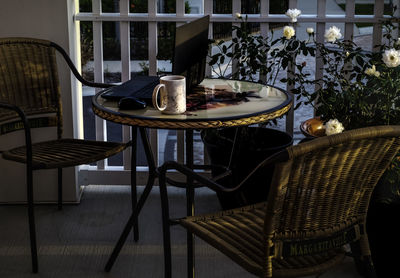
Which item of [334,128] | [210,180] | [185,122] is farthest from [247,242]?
[334,128]

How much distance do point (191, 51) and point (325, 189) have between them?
38.8 inches

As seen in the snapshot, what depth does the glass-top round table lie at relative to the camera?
2.21m

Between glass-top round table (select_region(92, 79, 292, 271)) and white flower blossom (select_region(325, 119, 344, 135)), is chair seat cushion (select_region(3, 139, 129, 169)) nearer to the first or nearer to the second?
glass-top round table (select_region(92, 79, 292, 271))

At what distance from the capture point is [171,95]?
7.47ft

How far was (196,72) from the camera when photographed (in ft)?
8.71

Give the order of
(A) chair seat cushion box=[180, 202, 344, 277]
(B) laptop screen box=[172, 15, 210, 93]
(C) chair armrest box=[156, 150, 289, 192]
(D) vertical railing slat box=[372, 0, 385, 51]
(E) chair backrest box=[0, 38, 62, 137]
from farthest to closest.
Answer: (D) vertical railing slat box=[372, 0, 385, 51] < (E) chair backrest box=[0, 38, 62, 137] < (B) laptop screen box=[172, 15, 210, 93] < (A) chair seat cushion box=[180, 202, 344, 277] < (C) chair armrest box=[156, 150, 289, 192]

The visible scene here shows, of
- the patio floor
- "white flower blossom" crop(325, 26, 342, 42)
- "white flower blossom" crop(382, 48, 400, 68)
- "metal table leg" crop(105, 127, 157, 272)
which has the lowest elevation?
the patio floor

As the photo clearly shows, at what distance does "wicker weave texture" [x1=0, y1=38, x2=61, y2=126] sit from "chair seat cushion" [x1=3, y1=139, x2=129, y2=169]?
8.9 inches

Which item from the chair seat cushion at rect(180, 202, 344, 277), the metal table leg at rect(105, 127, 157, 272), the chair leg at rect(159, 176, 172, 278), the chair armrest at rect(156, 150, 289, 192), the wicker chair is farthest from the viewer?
the wicker chair

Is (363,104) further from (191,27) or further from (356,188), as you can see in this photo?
(356,188)

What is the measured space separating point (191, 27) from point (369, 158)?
0.99m

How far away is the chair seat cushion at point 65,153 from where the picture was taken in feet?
8.88

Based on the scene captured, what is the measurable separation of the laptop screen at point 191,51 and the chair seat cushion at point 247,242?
610mm

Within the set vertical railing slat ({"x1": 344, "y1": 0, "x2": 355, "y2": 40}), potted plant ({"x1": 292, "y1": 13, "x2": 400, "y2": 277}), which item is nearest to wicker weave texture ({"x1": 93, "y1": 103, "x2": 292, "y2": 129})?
potted plant ({"x1": 292, "y1": 13, "x2": 400, "y2": 277})
